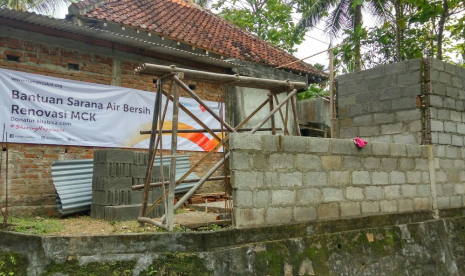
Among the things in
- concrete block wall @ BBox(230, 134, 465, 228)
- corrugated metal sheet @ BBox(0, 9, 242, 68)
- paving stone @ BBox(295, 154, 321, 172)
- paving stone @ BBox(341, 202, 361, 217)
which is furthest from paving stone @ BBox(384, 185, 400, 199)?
corrugated metal sheet @ BBox(0, 9, 242, 68)

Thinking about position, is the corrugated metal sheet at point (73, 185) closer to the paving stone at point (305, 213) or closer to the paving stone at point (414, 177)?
the paving stone at point (305, 213)

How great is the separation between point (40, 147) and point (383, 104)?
5.66m

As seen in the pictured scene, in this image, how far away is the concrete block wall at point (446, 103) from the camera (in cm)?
630

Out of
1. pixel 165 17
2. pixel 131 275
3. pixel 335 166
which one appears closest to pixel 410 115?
pixel 335 166

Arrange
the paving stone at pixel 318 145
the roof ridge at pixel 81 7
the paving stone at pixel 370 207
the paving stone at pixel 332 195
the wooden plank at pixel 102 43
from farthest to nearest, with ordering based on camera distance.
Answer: the roof ridge at pixel 81 7
the wooden plank at pixel 102 43
the paving stone at pixel 370 207
the paving stone at pixel 332 195
the paving stone at pixel 318 145

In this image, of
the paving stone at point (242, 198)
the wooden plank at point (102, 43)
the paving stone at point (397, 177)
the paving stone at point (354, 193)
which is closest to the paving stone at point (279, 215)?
the paving stone at point (242, 198)

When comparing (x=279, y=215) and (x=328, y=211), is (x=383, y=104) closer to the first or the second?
(x=328, y=211)

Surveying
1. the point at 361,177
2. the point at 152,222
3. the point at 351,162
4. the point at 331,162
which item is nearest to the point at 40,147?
the point at 152,222

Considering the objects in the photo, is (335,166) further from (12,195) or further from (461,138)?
(12,195)

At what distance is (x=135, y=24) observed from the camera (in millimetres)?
8180

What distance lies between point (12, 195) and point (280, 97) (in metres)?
7.10

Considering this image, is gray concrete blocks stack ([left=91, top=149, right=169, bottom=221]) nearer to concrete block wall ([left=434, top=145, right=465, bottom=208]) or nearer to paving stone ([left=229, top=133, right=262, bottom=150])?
paving stone ([left=229, top=133, right=262, bottom=150])

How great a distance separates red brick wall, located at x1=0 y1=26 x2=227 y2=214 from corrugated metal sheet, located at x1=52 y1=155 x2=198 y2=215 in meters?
0.61

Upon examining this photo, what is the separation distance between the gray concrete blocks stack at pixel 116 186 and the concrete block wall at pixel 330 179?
2.09m
